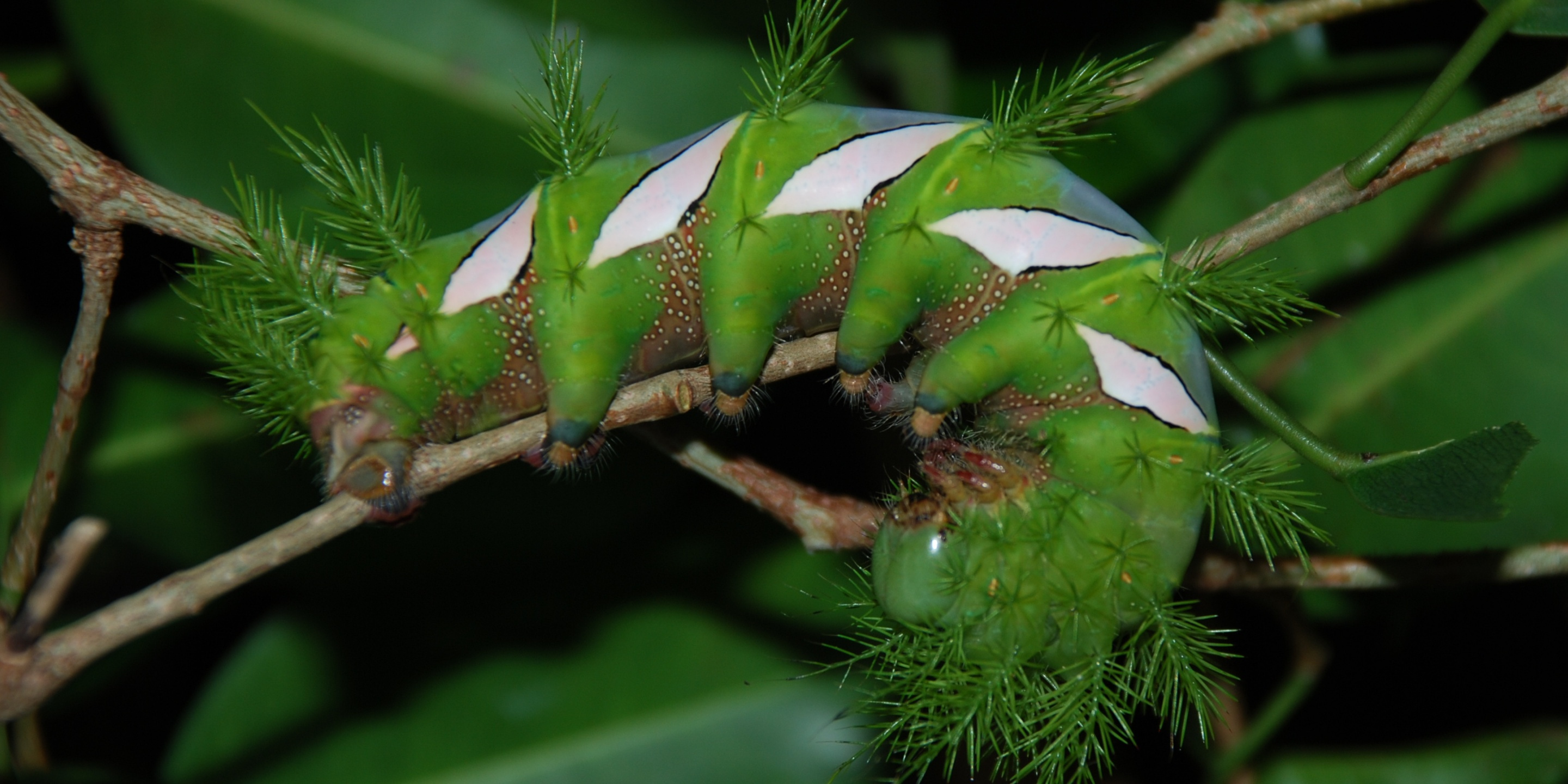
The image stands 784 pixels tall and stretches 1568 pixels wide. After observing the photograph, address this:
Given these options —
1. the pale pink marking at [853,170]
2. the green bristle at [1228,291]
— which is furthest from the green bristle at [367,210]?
the green bristle at [1228,291]

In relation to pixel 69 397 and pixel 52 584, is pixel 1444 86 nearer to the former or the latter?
pixel 69 397

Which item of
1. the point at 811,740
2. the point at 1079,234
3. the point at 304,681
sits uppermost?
the point at 1079,234

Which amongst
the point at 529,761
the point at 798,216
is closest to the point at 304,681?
the point at 529,761

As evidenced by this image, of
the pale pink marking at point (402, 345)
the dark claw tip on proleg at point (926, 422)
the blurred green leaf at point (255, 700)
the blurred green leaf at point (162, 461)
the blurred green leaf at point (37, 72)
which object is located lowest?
the blurred green leaf at point (255, 700)

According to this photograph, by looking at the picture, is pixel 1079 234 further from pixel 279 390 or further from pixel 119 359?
pixel 119 359

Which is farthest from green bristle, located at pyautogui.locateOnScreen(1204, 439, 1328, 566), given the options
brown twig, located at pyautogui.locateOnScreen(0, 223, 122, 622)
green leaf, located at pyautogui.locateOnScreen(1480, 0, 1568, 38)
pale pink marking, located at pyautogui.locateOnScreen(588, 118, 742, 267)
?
brown twig, located at pyautogui.locateOnScreen(0, 223, 122, 622)

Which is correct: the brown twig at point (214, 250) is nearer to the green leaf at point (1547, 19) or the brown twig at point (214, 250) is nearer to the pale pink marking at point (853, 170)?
the green leaf at point (1547, 19)

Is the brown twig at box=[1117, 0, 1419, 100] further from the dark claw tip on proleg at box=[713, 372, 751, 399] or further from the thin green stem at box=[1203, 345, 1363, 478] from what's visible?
the dark claw tip on proleg at box=[713, 372, 751, 399]
